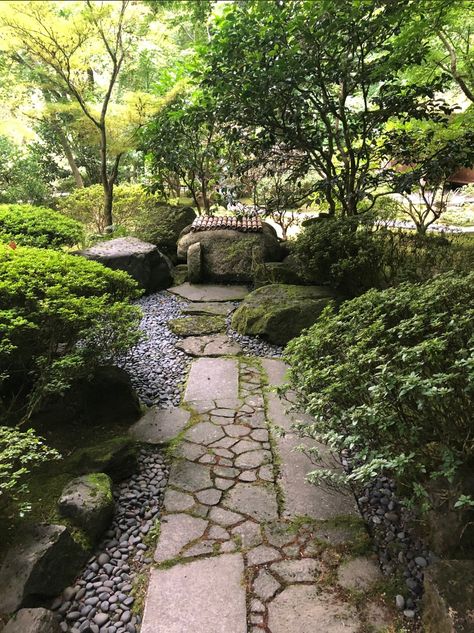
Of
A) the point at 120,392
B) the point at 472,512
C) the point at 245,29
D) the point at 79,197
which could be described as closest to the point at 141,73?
the point at 79,197

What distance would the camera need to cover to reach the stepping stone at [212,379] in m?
3.88

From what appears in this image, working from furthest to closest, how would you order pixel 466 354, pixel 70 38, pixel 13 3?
pixel 70 38 < pixel 13 3 < pixel 466 354

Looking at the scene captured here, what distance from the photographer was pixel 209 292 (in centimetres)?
670

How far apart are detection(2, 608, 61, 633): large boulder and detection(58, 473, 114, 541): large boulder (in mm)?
510

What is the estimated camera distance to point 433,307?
7.82ft

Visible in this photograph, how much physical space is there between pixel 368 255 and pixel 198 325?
2305 mm

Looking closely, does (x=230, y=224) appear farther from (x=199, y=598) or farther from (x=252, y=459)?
(x=199, y=598)

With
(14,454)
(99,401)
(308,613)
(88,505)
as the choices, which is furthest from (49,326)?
(308,613)

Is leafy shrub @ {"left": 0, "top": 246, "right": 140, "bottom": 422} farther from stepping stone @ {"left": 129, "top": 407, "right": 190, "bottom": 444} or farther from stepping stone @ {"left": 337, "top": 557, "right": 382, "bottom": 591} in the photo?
stepping stone @ {"left": 337, "top": 557, "right": 382, "bottom": 591}

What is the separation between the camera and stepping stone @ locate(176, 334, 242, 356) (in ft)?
15.5

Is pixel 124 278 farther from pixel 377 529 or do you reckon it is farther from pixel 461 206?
pixel 461 206

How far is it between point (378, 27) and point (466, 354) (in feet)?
14.1

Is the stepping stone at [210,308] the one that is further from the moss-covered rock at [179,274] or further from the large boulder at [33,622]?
the large boulder at [33,622]

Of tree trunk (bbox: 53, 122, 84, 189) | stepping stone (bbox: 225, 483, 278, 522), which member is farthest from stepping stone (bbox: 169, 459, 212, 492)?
tree trunk (bbox: 53, 122, 84, 189)
